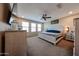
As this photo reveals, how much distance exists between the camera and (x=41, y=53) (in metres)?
1.70

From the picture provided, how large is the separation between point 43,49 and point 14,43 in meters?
0.46

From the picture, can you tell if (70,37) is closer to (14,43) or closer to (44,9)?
(44,9)

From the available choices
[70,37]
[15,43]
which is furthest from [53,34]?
[15,43]

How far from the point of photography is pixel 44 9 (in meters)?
1.72

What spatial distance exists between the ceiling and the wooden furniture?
32 centimetres

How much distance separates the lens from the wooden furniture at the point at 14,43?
1.65m

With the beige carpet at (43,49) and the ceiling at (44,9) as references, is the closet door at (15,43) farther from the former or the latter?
the ceiling at (44,9)

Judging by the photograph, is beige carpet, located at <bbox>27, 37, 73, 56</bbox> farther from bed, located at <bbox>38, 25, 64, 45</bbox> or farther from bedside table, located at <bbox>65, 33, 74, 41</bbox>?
bedside table, located at <bbox>65, 33, 74, 41</bbox>

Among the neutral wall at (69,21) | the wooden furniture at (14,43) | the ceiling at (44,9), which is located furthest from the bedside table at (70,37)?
the wooden furniture at (14,43)

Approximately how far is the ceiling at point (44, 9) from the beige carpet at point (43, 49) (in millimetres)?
402

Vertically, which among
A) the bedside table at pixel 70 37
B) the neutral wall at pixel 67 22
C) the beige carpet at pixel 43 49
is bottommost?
the beige carpet at pixel 43 49

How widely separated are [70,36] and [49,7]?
0.57 meters

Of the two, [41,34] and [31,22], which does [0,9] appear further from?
[41,34]

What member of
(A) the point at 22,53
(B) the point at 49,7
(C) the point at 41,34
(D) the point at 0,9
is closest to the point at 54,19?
(B) the point at 49,7
